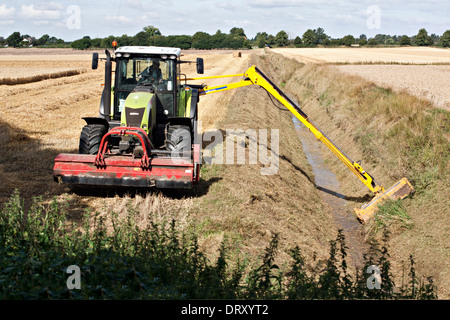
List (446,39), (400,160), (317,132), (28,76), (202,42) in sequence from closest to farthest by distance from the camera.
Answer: (317,132) < (400,160) < (28,76) < (446,39) < (202,42)

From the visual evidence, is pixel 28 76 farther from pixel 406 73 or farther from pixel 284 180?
pixel 406 73

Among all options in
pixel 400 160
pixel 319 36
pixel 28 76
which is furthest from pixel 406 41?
pixel 400 160

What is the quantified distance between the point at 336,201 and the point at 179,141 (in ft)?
19.2

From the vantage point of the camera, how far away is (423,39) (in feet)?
338

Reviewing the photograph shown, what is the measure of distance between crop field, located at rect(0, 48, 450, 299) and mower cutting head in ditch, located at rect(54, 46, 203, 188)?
523mm

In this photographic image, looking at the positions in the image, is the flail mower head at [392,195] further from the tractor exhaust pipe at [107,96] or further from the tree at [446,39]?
the tree at [446,39]

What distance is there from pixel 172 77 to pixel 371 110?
9913mm

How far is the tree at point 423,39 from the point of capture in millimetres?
102588

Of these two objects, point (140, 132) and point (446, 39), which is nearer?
point (140, 132)

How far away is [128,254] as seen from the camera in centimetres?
569

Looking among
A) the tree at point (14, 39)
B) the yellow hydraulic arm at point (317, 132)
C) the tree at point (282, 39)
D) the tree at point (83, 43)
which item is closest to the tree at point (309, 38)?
the tree at point (282, 39)

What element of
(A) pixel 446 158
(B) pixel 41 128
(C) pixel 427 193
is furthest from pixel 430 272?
(B) pixel 41 128

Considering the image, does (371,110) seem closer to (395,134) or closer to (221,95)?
(395,134)

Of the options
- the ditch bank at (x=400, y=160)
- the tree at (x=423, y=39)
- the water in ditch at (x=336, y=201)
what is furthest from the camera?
the tree at (x=423, y=39)
